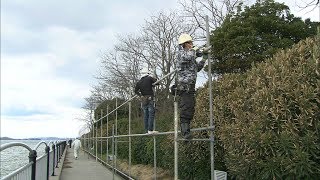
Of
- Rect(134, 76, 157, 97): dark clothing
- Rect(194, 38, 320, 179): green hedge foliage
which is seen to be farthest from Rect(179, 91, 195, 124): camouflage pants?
Rect(134, 76, 157, 97): dark clothing

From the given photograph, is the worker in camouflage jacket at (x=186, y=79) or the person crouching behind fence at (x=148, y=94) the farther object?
the person crouching behind fence at (x=148, y=94)

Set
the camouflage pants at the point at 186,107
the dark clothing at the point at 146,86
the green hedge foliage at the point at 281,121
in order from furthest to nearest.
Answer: the dark clothing at the point at 146,86 < the camouflage pants at the point at 186,107 < the green hedge foliage at the point at 281,121

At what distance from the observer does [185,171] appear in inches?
390

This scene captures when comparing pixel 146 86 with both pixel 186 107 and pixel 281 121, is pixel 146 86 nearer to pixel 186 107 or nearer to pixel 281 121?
pixel 186 107

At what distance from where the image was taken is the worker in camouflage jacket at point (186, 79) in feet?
20.5

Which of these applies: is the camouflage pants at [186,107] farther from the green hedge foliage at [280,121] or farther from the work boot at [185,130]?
the green hedge foliage at [280,121]

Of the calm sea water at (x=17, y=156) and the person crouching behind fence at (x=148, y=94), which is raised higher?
the person crouching behind fence at (x=148, y=94)

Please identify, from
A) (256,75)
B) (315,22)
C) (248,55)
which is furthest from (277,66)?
(315,22)

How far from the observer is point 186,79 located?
634 centimetres

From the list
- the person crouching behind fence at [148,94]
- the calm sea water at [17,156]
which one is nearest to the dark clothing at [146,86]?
the person crouching behind fence at [148,94]

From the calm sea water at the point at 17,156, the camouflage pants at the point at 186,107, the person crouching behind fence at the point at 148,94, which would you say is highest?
the person crouching behind fence at the point at 148,94

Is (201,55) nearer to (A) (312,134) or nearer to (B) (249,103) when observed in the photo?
(B) (249,103)

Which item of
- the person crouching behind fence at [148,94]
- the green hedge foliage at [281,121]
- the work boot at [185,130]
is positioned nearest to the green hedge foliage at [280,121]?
the green hedge foliage at [281,121]

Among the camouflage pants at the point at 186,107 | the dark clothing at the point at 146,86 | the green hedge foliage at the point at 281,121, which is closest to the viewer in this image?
the green hedge foliage at the point at 281,121
